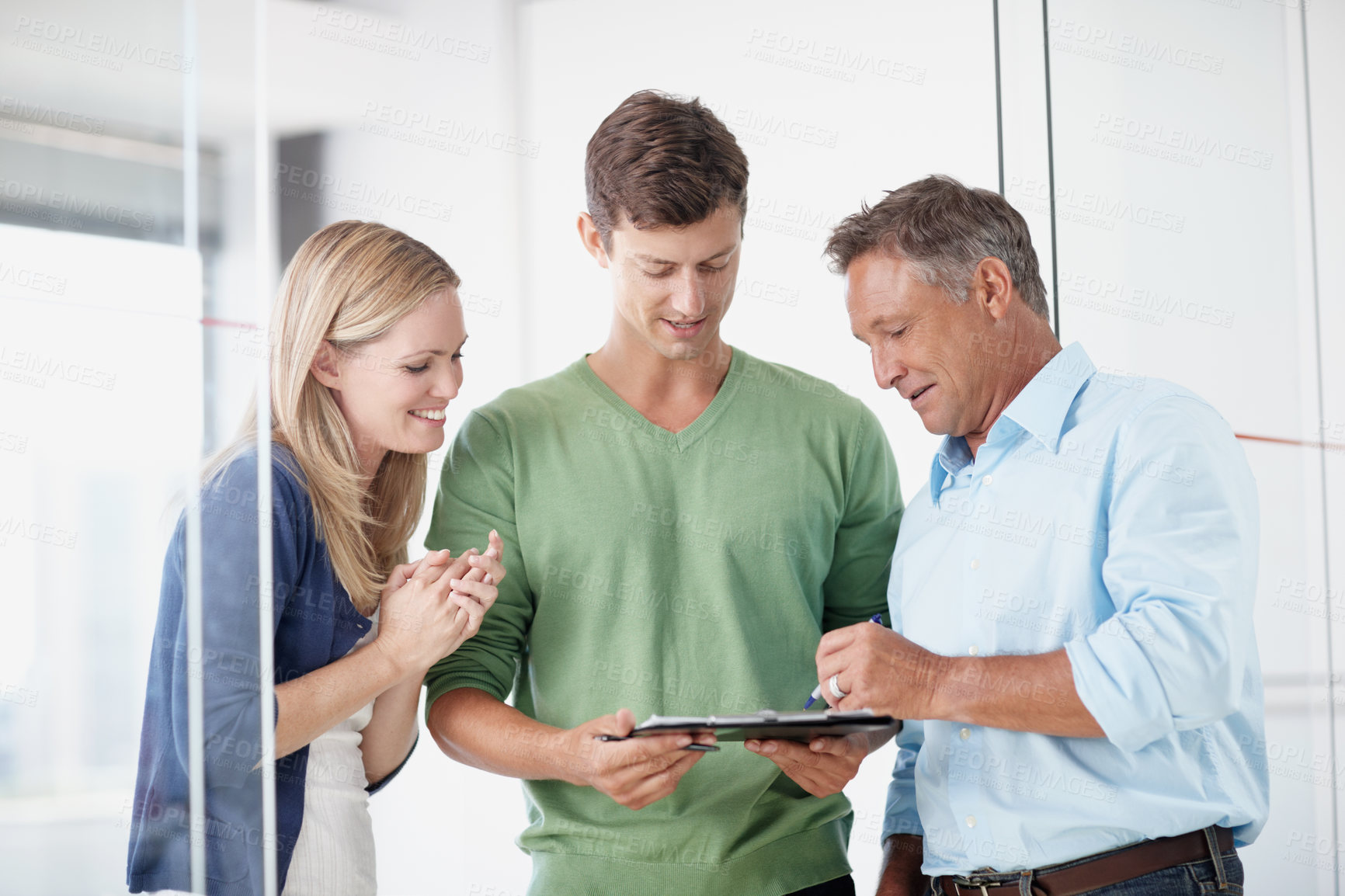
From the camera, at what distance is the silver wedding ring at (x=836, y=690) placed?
1254mm

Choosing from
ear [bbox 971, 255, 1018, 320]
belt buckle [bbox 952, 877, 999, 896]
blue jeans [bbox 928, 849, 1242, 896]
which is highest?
ear [bbox 971, 255, 1018, 320]

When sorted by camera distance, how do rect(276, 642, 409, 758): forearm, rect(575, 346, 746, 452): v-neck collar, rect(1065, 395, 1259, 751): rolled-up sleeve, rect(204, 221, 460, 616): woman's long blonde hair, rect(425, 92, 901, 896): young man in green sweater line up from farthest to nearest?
rect(575, 346, 746, 452): v-neck collar
rect(425, 92, 901, 896): young man in green sweater
rect(204, 221, 460, 616): woman's long blonde hair
rect(276, 642, 409, 758): forearm
rect(1065, 395, 1259, 751): rolled-up sleeve

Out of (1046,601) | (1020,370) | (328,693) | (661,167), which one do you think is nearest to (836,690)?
(1046,601)

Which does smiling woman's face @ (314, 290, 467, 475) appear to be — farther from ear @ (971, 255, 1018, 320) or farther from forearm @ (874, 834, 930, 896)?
forearm @ (874, 834, 930, 896)

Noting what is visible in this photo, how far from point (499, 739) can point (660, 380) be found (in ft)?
1.82

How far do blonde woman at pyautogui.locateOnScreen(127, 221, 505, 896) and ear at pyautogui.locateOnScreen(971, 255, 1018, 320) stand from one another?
2.18ft

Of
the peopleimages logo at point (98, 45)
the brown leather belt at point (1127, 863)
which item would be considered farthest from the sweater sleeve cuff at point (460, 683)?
the peopleimages logo at point (98, 45)

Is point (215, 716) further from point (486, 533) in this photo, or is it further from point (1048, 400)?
point (1048, 400)

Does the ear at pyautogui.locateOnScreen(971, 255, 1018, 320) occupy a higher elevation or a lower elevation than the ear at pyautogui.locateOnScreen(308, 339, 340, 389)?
higher

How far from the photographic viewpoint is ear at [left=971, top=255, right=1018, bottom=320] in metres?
1.40

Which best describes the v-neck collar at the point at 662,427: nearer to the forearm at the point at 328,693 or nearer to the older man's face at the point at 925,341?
the older man's face at the point at 925,341

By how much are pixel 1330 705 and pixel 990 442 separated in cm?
60

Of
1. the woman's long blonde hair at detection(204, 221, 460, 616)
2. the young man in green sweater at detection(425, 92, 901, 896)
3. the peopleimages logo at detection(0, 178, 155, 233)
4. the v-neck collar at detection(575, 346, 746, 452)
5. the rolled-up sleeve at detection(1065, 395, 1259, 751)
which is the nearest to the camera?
the peopleimages logo at detection(0, 178, 155, 233)

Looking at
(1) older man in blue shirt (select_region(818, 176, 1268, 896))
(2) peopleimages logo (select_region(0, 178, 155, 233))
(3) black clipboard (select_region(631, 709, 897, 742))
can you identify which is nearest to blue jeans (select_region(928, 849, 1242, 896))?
(1) older man in blue shirt (select_region(818, 176, 1268, 896))
